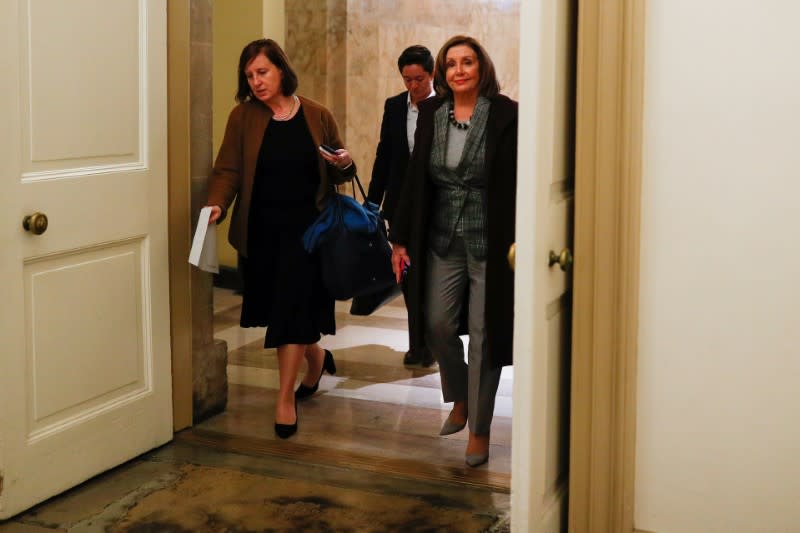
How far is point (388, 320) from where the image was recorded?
7.34 m

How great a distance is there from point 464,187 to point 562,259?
3.84ft

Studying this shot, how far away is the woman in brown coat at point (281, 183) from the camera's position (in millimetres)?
4609

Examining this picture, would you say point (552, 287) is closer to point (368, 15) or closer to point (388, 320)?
point (388, 320)

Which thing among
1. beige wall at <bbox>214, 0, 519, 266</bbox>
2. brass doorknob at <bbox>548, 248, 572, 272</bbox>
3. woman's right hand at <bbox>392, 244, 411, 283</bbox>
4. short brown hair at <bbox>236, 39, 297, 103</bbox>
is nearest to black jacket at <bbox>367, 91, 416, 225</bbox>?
short brown hair at <bbox>236, 39, 297, 103</bbox>

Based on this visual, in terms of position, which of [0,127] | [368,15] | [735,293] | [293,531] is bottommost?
[293,531]

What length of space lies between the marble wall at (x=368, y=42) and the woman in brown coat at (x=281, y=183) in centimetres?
390

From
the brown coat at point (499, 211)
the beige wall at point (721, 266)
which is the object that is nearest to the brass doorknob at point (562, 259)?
the beige wall at point (721, 266)

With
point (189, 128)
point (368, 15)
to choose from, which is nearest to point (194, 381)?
point (189, 128)

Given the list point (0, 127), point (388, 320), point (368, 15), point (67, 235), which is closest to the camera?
point (0, 127)

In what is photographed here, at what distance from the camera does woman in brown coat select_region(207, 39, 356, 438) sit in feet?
15.1

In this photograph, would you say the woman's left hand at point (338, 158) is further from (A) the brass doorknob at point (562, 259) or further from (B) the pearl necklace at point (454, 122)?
(A) the brass doorknob at point (562, 259)

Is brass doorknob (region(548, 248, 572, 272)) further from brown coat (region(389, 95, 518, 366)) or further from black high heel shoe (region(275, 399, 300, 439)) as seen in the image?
black high heel shoe (region(275, 399, 300, 439))

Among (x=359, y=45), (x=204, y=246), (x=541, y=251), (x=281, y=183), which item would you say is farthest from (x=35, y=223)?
(x=359, y=45)

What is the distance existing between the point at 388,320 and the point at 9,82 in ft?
13.5
